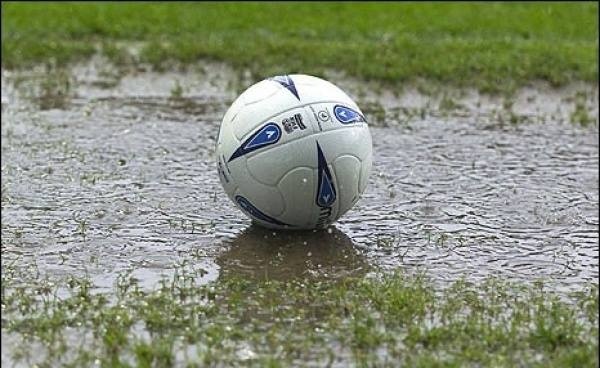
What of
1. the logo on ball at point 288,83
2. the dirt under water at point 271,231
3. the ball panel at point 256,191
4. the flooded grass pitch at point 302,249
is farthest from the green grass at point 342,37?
the ball panel at point 256,191

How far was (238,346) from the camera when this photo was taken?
5.91m

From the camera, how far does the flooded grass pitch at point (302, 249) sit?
597 cm

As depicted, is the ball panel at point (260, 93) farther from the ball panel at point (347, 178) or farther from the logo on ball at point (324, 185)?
the ball panel at point (347, 178)

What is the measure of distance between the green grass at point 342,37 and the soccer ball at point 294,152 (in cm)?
563

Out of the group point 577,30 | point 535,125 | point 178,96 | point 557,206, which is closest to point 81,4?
point 178,96

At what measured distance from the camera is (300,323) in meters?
6.24

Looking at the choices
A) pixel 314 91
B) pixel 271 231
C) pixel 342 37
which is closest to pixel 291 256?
pixel 271 231

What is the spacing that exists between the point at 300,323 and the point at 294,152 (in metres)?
1.51

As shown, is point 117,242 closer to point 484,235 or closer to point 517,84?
point 484,235

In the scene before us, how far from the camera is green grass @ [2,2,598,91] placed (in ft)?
44.4

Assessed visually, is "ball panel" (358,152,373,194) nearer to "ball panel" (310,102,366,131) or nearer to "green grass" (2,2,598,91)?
"ball panel" (310,102,366,131)

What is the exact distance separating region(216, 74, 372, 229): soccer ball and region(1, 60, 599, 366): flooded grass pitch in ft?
0.90

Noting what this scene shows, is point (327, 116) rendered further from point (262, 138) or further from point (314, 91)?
point (262, 138)

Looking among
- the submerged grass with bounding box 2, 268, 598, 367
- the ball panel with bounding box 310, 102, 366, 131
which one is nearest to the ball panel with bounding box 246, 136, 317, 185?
the ball panel with bounding box 310, 102, 366, 131
